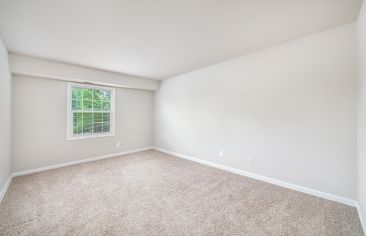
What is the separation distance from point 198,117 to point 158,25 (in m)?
2.41

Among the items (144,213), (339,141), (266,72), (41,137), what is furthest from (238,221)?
(41,137)

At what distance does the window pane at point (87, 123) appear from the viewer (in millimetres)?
4070

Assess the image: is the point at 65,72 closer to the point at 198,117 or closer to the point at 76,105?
the point at 76,105

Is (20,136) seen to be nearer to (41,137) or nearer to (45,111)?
(41,137)

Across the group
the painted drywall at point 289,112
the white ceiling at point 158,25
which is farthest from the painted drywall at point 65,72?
the painted drywall at point 289,112

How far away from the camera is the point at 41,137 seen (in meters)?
3.44

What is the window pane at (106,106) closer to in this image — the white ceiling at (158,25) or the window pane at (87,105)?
the window pane at (87,105)

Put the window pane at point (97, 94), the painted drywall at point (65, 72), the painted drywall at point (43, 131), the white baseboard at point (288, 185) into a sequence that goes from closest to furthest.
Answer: the white baseboard at point (288, 185), the painted drywall at point (65, 72), the painted drywall at point (43, 131), the window pane at point (97, 94)

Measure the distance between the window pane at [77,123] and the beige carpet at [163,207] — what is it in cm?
110

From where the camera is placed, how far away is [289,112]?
2.59 m

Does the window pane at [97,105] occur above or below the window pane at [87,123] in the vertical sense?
above

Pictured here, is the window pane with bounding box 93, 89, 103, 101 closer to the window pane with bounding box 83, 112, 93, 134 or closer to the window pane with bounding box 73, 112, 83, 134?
the window pane with bounding box 83, 112, 93, 134

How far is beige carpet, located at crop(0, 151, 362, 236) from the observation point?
1.71 m

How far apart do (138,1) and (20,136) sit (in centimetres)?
354
